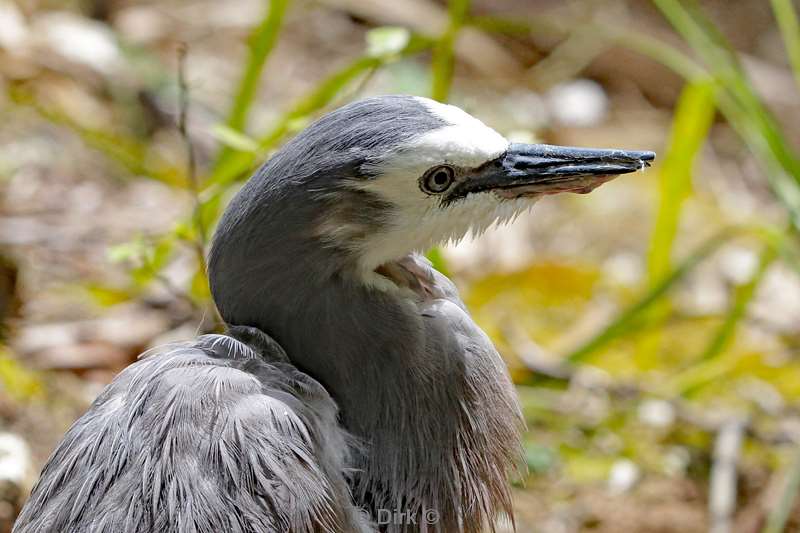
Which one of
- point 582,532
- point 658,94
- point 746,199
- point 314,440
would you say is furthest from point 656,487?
point 658,94

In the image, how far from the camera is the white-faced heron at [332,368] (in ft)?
4.56

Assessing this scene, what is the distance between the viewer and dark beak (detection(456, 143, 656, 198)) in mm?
1469

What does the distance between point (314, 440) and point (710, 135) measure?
3613mm

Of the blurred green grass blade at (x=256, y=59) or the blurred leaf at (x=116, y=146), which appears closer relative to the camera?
the blurred green grass blade at (x=256, y=59)

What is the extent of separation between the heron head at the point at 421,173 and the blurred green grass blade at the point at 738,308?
130 cm

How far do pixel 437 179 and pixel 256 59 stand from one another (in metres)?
1.25

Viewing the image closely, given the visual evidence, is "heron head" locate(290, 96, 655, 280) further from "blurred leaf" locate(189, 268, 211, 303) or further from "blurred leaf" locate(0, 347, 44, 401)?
"blurred leaf" locate(0, 347, 44, 401)

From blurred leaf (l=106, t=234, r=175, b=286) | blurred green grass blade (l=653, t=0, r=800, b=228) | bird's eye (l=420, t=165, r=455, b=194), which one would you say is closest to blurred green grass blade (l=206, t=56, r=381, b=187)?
blurred leaf (l=106, t=234, r=175, b=286)

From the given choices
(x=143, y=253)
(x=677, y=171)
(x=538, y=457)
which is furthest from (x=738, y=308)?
(x=143, y=253)

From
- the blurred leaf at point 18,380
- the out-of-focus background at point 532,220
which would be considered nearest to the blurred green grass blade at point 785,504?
the out-of-focus background at point 532,220

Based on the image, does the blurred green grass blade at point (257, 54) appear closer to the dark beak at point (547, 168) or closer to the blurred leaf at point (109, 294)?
the blurred leaf at point (109, 294)

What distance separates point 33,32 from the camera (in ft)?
13.3

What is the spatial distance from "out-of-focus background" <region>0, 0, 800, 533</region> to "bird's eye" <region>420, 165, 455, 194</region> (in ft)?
1.81

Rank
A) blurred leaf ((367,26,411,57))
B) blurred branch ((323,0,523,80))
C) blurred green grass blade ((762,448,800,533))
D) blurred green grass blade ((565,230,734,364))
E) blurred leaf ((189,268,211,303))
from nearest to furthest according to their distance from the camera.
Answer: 1. blurred leaf ((367,26,411,57))
2. blurred green grass blade ((762,448,800,533))
3. blurred leaf ((189,268,211,303))
4. blurred green grass blade ((565,230,734,364))
5. blurred branch ((323,0,523,80))
